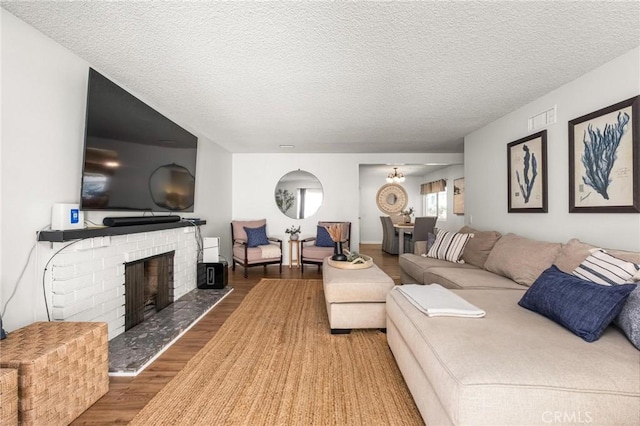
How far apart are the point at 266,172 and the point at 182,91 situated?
3.16 meters

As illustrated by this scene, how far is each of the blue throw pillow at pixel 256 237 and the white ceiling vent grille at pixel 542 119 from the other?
4.33 meters

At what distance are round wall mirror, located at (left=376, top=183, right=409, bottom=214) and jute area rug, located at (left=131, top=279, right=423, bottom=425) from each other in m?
7.01

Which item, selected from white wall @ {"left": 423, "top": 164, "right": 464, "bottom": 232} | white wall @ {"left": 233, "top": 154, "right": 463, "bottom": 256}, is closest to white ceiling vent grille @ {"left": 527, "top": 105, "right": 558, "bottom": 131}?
white wall @ {"left": 233, "top": 154, "right": 463, "bottom": 256}

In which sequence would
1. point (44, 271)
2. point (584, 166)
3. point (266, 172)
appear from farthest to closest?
point (266, 172)
point (584, 166)
point (44, 271)

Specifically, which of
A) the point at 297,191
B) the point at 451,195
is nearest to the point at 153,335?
the point at 297,191

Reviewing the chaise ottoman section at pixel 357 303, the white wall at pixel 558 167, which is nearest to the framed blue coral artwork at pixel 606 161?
the white wall at pixel 558 167

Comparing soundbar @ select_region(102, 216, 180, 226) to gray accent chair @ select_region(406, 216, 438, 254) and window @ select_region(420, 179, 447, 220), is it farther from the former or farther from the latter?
window @ select_region(420, 179, 447, 220)

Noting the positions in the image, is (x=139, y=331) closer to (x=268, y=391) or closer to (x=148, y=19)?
(x=268, y=391)

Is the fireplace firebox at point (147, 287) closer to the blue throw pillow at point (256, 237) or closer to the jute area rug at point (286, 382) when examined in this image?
the jute area rug at point (286, 382)

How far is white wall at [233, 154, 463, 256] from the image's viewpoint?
19.3ft

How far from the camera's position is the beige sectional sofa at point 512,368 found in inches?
40.0

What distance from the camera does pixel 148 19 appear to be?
1.68 meters

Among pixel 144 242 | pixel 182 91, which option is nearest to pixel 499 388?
pixel 144 242

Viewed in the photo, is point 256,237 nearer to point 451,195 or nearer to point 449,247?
point 449,247
